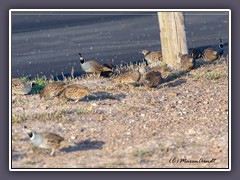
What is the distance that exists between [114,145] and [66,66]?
24.0 ft

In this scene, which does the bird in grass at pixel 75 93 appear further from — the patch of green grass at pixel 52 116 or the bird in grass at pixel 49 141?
the bird in grass at pixel 49 141

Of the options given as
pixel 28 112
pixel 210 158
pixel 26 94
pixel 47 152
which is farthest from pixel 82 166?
pixel 26 94

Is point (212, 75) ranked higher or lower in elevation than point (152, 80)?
higher

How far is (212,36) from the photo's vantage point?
75.6 feet

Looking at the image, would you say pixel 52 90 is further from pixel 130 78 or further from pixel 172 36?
pixel 172 36

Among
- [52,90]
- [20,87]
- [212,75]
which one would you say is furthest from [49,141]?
[212,75]

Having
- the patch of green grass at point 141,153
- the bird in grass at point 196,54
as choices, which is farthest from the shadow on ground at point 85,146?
the bird in grass at point 196,54

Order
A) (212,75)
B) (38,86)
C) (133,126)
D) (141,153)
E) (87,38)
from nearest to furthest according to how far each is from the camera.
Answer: (141,153)
(133,126)
(38,86)
(212,75)
(87,38)

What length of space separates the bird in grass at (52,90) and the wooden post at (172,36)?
3484mm

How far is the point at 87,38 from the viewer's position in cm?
2355

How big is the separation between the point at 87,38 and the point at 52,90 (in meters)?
9.74

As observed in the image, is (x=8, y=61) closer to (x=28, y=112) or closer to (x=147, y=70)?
(x=28, y=112)

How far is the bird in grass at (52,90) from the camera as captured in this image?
45.5ft

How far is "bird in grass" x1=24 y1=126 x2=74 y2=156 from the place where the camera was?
11062 millimetres
